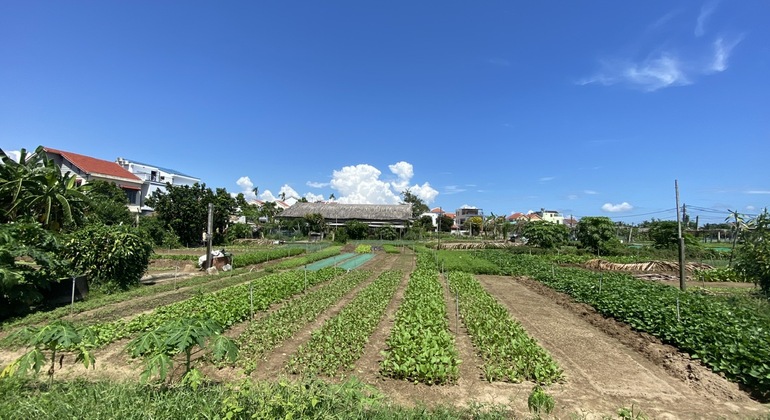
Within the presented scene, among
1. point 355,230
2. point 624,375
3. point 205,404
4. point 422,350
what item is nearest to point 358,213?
point 355,230

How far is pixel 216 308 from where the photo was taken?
9531 mm

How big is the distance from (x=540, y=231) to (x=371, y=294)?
27.9 metres

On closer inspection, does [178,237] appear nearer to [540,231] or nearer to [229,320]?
[229,320]

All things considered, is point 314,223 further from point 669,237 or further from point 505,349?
point 505,349

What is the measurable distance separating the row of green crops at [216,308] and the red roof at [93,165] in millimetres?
35442

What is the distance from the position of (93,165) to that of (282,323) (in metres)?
43.1

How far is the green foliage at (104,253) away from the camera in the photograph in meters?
13.0

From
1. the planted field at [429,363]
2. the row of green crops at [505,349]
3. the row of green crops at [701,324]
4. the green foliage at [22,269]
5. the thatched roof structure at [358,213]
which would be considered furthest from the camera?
the thatched roof structure at [358,213]

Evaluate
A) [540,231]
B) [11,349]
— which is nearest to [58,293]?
[11,349]

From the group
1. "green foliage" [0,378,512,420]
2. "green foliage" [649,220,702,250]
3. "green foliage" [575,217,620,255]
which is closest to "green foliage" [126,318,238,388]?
"green foliage" [0,378,512,420]

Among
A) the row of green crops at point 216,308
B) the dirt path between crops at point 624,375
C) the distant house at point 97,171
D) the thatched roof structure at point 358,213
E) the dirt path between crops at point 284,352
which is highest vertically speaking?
the distant house at point 97,171

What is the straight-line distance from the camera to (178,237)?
3669cm

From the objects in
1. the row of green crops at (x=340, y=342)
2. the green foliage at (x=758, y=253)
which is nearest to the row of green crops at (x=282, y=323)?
the row of green crops at (x=340, y=342)

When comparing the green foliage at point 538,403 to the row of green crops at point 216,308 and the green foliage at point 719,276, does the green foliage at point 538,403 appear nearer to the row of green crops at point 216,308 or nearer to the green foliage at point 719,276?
the row of green crops at point 216,308
